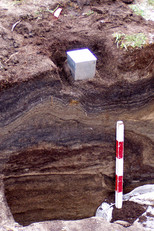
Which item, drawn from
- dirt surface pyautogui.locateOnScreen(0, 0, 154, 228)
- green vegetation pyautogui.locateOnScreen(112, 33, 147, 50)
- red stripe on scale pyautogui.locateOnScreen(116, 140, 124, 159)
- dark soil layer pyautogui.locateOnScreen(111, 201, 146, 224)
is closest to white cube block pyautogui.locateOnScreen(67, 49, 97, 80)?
dirt surface pyautogui.locateOnScreen(0, 0, 154, 228)

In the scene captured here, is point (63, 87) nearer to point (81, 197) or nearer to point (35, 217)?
point (81, 197)

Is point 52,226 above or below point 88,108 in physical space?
below

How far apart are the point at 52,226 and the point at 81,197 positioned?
1.02m

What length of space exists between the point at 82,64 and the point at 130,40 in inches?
23.2

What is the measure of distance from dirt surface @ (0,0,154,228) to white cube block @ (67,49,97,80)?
8 centimetres

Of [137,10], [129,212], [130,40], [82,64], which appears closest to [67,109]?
[82,64]

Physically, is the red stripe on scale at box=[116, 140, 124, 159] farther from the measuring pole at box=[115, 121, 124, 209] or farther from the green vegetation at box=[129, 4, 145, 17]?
the green vegetation at box=[129, 4, 145, 17]

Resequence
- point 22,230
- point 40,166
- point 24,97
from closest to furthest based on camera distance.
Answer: point 22,230 < point 24,97 < point 40,166

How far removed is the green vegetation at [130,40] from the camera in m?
2.79

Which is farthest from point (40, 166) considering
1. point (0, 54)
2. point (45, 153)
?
point (0, 54)

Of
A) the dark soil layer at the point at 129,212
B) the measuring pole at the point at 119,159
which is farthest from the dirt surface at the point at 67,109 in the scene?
the measuring pole at the point at 119,159

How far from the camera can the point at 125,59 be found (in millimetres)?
2779

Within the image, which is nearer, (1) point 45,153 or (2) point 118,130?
(2) point 118,130

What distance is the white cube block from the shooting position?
2.58 meters
